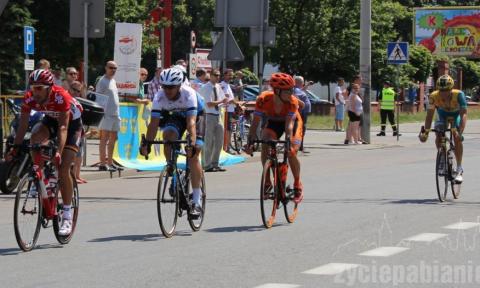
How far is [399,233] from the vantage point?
458 inches

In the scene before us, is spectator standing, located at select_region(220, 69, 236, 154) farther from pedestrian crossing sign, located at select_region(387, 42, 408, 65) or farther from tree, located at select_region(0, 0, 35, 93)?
tree, located at select_region(0, 0, 35, 93)

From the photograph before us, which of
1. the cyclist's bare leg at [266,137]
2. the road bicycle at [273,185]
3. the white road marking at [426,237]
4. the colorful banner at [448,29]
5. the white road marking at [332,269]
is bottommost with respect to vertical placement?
the white road marking at [332,269]

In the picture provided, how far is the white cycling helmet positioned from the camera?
11336 millimetres

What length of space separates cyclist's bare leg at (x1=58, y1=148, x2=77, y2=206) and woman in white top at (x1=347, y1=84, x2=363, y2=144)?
19.3 metres

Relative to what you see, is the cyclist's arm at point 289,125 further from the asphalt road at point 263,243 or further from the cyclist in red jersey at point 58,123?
the cyclist in red jersey at point 58,123

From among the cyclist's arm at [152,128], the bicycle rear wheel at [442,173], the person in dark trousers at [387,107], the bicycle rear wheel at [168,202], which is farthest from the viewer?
the person in dark trousers at [387,107]

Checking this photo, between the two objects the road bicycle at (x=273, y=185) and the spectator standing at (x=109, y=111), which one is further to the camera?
the spectator standing at (x=109, y=111)

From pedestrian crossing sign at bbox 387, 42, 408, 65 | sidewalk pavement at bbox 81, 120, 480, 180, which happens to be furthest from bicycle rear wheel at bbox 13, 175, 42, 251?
pedestrian crossing sign at bbox 387, 42, 408, 65

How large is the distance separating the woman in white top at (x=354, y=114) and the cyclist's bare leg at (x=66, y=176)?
1931 centimetres

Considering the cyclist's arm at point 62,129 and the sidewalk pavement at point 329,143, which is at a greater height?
the cyclist's arm at point 62,129

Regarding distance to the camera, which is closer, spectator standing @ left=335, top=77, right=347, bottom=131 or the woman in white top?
the woman in white top

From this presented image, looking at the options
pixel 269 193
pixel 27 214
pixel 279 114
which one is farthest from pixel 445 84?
pixel 27 214

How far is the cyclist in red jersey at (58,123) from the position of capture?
10414 mm

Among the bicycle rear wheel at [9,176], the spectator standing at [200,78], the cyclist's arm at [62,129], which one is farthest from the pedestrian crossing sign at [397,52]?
the cyclist's arm at [62,129]
